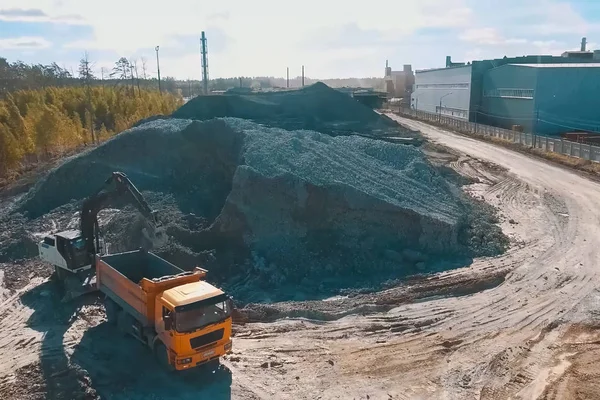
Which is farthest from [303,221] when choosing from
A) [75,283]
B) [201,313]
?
[201,313]

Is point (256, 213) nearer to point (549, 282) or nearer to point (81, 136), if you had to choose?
point (549, 282)

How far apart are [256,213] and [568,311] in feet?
32.8

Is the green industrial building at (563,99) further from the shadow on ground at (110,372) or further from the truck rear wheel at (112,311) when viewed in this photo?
the shadow on ground at (110,372)

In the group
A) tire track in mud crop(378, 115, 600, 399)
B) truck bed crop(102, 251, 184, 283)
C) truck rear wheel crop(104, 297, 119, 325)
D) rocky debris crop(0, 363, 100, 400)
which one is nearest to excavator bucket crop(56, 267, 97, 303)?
truck bed crop(102, 251, 184, 283)

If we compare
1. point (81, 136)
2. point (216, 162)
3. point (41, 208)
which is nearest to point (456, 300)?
point (216, 162)

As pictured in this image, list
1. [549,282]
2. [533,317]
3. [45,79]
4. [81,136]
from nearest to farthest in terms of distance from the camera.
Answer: [533,317], [549,282], [81,136], [45,79]

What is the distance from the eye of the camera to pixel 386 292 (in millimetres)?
15195

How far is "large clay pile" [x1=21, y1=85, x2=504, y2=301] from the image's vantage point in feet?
54.0

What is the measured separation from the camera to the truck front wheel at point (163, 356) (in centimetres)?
1056

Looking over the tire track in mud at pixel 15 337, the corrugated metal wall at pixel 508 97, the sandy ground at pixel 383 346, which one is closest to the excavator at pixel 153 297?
the sandy ground at pixel 383 346

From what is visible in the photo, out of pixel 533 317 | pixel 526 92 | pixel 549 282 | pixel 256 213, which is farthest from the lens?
pixel 526 92

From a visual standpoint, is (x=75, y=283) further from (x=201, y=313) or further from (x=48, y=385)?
(x=201, y=313)

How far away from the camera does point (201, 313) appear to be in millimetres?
10211

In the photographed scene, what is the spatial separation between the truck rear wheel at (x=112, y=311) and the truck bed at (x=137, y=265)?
0.77 m
